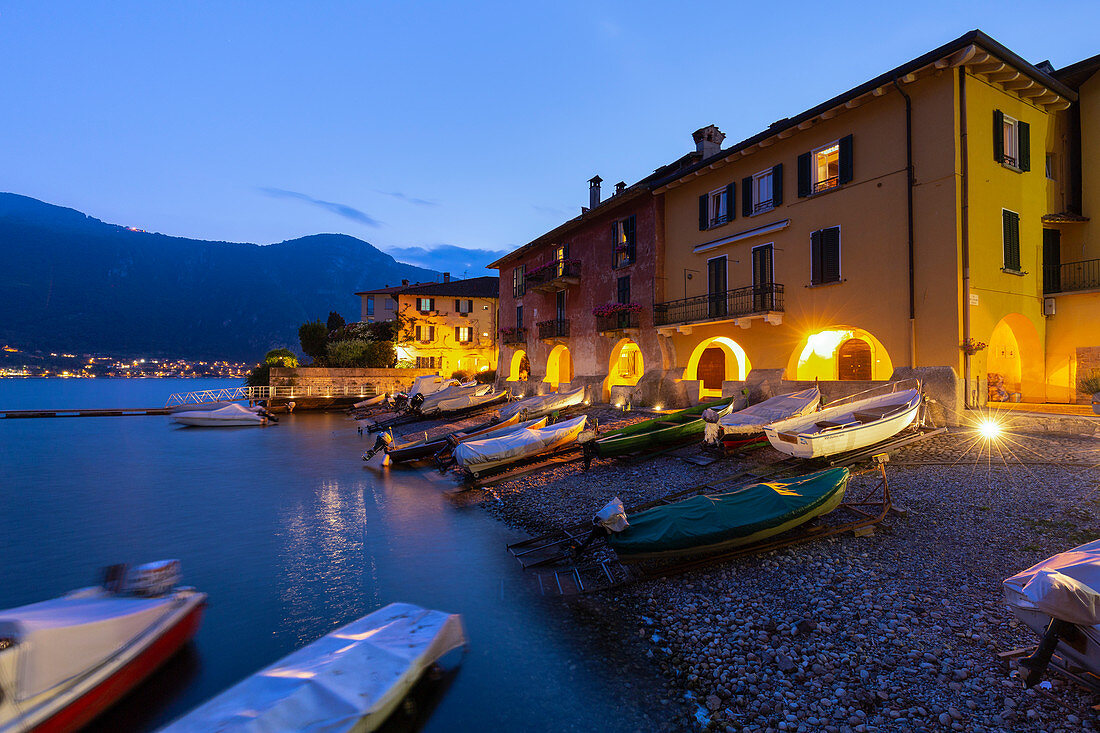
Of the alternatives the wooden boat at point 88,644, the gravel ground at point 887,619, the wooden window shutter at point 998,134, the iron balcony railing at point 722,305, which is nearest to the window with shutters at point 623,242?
the iron balcony railing at point 722,305

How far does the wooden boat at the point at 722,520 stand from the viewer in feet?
27.8

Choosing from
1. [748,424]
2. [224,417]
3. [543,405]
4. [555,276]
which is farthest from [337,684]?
[224,417]

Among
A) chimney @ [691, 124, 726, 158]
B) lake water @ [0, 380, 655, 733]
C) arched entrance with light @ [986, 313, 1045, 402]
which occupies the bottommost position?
lake water @ [0, 380, 655, 733]

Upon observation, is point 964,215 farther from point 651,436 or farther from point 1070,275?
point 651,436

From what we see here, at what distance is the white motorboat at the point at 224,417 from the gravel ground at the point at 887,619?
3851cm

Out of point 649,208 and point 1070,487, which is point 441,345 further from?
point 1070,487

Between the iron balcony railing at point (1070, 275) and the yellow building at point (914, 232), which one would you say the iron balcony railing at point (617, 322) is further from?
the iron balcony railing at point (1070, 275)

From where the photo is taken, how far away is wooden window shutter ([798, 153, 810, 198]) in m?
19.0

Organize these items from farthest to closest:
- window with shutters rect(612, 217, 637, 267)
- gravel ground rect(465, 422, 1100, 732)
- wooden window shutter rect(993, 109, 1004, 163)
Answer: window with shutters rect(612, 217, 637, 267) → wooden window shutter rect(993, 109, 1004, 163) → gravel ground rect(465, 422, 1100, 732)

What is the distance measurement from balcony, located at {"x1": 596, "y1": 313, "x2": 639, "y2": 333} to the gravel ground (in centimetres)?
1643

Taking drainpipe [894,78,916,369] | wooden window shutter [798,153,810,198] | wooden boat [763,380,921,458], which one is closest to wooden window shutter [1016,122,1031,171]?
drainpipe [894,78,916,369]

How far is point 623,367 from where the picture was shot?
35.2 metres

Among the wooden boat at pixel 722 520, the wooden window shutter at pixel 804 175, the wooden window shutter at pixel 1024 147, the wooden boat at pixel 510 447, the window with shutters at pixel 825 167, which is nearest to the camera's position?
the wooden boat at pixel 722 520

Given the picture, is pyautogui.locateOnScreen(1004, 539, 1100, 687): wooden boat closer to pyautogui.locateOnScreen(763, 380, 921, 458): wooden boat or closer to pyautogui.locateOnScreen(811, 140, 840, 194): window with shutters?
pyautogui.locateOnScreen(763, 380, 921, 458): wooden boat
